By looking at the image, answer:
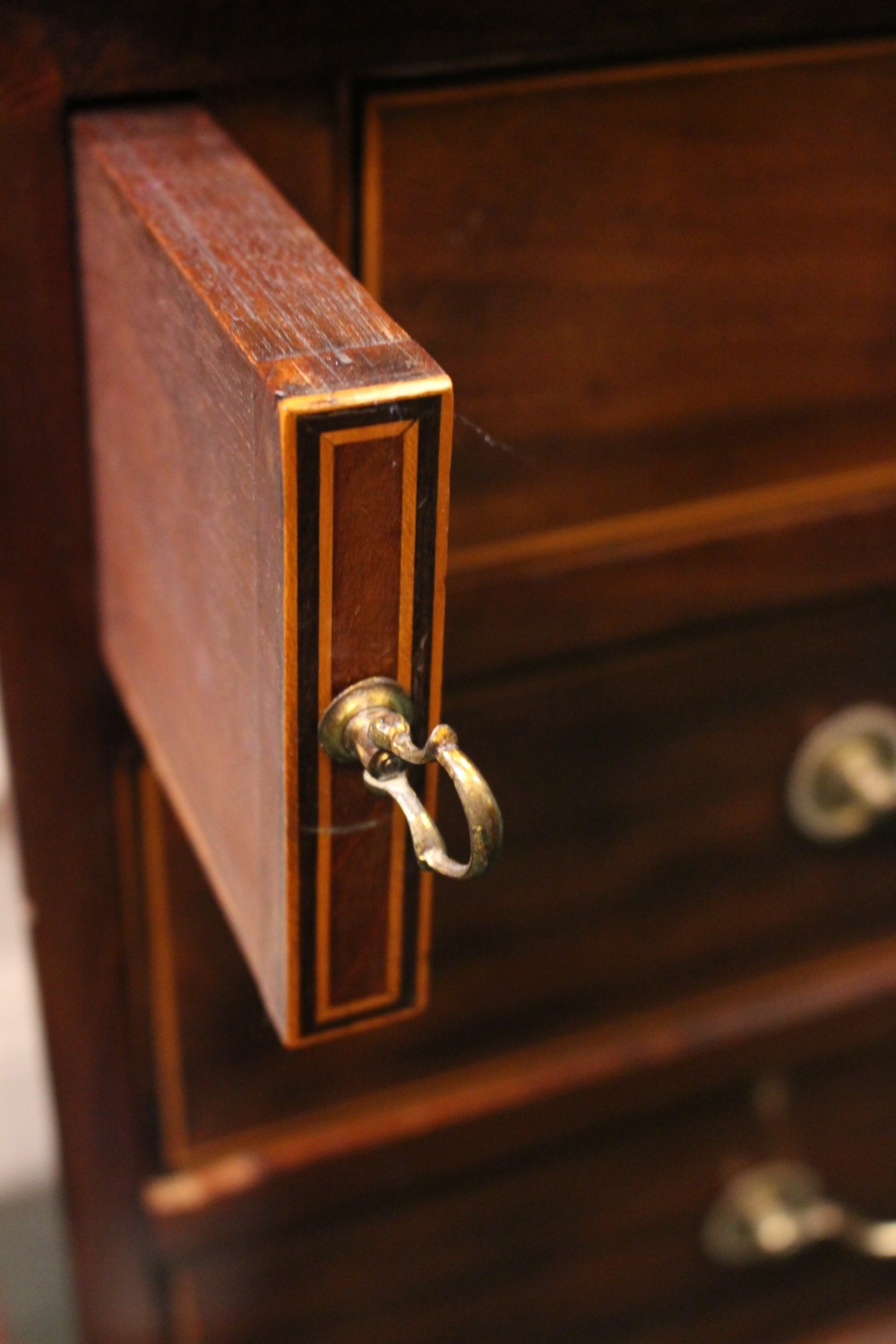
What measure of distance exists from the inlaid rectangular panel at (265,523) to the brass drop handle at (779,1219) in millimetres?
328

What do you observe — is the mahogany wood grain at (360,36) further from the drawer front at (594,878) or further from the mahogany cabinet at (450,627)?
the drawer front at (594,878)

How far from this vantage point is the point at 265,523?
0.25 meters

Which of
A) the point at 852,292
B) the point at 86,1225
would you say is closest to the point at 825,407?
the point at 852,292

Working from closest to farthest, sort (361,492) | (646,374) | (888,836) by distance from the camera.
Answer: (361,492) < (646,374) < (888,836)

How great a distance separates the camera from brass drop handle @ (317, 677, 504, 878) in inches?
9.7

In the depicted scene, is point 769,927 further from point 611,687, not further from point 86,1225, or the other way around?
point 86,1225

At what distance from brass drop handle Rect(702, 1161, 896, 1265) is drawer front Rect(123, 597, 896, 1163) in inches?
4.3

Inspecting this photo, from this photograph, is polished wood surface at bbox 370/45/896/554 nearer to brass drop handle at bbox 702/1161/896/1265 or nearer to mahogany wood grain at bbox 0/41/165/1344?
mahogany wood grain at bbox 0/41/165/1344

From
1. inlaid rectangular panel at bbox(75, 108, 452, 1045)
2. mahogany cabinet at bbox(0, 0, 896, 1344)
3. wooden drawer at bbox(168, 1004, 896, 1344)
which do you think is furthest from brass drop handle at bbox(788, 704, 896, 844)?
inlaid rectangular panel at bbox(75, 108, 452, 1045)

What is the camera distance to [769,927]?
533mm

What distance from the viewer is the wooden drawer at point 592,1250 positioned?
0.53 m

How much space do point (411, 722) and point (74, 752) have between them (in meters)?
A: 0.16

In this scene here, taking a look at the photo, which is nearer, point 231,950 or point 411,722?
point 411,722

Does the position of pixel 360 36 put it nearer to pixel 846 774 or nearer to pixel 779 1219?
pixel 846 774
